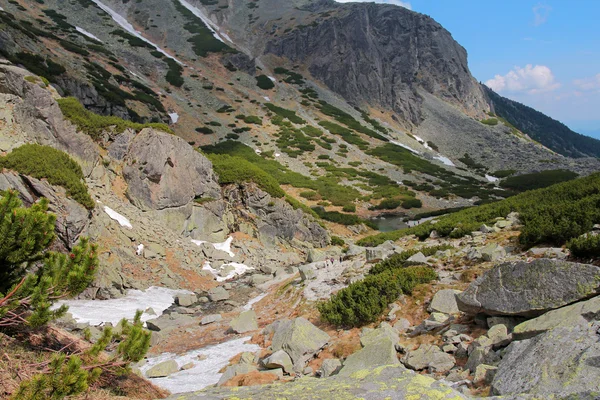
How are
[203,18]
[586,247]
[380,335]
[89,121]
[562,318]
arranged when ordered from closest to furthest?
[562,318]
[586,247]
[380,335]
[89,121]
[203,18]

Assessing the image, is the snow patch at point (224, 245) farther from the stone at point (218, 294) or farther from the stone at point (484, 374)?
the stone at point (484, 374)

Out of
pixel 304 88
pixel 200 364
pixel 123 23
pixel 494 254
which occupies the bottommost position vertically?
pixel 200 364

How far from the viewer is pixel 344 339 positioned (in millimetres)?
7852

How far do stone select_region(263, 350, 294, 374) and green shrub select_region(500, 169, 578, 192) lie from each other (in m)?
56.5

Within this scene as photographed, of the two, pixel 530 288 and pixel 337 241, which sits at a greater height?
pixel 530 288

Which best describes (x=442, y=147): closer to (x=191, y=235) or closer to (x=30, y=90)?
(x=191, y=235)

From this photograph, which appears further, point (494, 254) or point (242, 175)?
point (242, 175)

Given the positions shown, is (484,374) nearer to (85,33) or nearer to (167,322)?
(167,322)

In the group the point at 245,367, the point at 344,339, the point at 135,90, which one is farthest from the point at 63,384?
the point at 135,90

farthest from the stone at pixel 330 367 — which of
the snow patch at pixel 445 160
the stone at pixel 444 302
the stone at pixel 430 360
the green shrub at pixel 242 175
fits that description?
the snow patch at pixel 445 160

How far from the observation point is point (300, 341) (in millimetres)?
7574

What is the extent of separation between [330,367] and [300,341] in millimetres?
1330

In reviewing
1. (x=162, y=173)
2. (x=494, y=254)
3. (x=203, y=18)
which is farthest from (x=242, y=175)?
(x=203, y=18)

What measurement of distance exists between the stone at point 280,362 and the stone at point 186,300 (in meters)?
8.59
